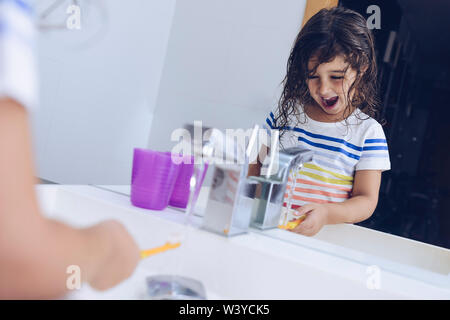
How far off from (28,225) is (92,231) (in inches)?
3.8

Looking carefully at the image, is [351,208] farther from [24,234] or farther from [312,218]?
[24,234]

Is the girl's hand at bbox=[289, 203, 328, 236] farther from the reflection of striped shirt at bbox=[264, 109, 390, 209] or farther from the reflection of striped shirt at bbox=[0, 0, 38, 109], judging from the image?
the reflection of striped shirt at bbox=[0, 0, 38, 109]

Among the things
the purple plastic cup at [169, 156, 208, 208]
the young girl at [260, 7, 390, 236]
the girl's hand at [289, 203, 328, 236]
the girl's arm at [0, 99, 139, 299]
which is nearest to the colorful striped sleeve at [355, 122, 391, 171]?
the young girl at [260, 7, 390, 236]

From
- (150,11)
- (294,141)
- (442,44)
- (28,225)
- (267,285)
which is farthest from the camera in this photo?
(150,11)

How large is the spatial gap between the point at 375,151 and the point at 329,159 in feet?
0.27

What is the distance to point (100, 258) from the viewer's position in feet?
1.01

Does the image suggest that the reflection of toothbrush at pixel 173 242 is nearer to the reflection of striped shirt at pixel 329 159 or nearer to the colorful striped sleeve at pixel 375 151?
the reflection of striped shirt at pixel 329 159

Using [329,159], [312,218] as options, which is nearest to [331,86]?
[329,159]

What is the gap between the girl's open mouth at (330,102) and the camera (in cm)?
71

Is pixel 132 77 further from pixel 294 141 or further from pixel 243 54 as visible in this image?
pixel 294 141

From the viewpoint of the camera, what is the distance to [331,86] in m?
0.71

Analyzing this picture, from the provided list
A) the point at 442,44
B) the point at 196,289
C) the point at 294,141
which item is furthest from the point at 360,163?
the point at 196,289

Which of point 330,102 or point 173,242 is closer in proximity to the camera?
point 173,242

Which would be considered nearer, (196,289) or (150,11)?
(196,289)
